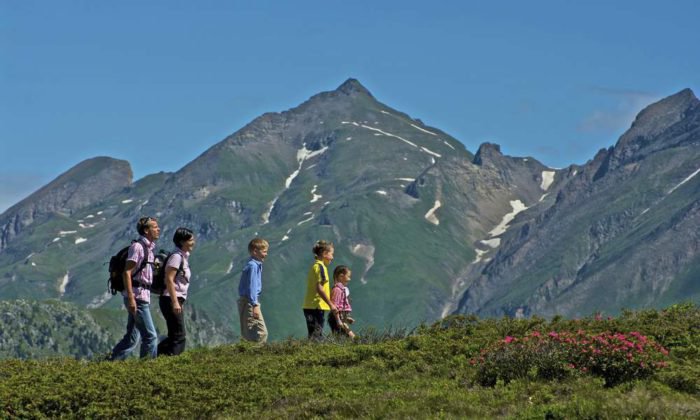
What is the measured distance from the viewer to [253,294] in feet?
93.5

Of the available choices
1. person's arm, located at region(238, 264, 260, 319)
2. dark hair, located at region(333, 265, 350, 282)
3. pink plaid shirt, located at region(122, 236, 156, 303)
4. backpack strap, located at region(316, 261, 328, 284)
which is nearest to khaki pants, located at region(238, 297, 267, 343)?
person's arm, located at region(238, 264, 260, 319)

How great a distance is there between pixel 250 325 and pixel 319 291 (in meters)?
1.91

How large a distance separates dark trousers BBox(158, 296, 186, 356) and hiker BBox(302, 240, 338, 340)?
13.8 feet

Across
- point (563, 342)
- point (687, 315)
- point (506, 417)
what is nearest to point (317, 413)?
point (506, 417)

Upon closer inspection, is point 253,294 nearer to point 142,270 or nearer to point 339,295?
point 339,295

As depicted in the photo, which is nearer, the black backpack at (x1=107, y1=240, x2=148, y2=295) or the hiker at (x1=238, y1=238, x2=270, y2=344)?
the black backpack at (x1=107, y1=240, x2=148, y2=295)

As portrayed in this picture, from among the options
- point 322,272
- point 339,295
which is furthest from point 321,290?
point 339,295

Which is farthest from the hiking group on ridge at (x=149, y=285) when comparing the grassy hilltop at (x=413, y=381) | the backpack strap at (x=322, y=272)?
the backpack strap at (x=322, y=272)

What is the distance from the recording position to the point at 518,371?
2094 centimetres

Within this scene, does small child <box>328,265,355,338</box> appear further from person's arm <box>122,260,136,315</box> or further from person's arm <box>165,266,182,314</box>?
person's arm <box>122,260,136,315</box>

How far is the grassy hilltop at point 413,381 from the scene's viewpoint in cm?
1877

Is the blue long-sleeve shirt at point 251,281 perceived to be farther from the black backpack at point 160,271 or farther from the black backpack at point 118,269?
the black backpack at point 118,269

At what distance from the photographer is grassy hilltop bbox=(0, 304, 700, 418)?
739 inches

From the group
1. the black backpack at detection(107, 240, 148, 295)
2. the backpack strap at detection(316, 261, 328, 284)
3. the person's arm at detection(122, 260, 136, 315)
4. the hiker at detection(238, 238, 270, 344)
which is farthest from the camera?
the backpack strap at detection(316, 261, 328, 284)
